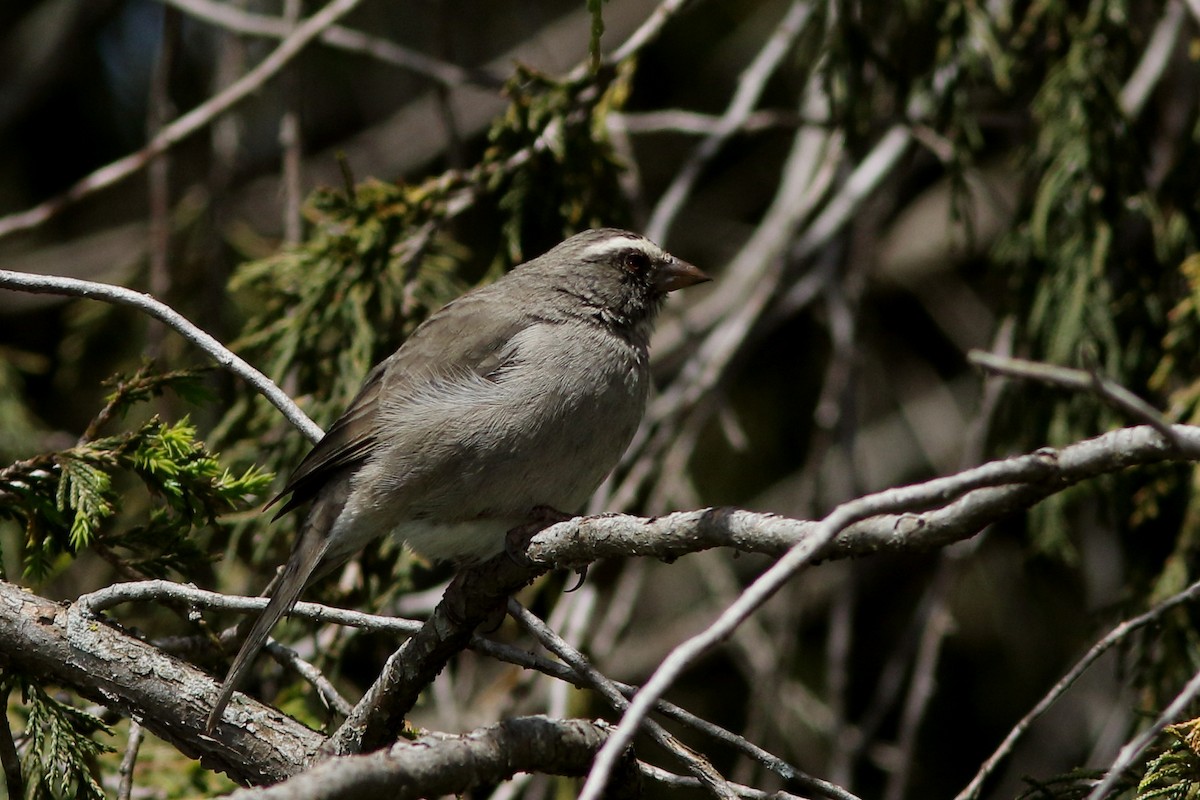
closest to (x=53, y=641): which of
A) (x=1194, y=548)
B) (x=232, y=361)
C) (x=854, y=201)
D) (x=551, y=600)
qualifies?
(x=232, y=361)

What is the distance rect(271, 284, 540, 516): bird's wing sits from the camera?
4.44 metres

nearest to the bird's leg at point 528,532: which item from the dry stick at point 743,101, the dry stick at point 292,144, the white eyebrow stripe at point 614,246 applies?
the white eyebrow stripe at point 614,246

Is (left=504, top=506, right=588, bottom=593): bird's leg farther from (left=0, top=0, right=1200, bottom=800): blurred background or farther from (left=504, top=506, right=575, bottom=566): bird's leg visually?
(left=0, top=0, right=1200, bottom=800): blurred background

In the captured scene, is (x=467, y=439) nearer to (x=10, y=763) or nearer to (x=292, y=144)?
(x=10, y=763)

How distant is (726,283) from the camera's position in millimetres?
6895

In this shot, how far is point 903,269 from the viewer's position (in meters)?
8.09

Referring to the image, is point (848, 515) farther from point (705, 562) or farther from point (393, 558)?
point (705, 562)

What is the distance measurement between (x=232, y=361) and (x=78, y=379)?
14.9 feet

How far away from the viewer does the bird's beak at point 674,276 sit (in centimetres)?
527

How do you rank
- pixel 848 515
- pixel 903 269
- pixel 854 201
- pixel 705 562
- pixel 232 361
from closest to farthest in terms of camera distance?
pixel 848 515
pixel 232 361
pixel 854 201
pixel 705 562
pixel 903 269

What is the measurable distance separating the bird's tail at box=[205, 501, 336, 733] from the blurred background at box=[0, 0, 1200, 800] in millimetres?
269

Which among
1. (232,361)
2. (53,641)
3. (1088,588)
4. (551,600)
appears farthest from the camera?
(1088,588)

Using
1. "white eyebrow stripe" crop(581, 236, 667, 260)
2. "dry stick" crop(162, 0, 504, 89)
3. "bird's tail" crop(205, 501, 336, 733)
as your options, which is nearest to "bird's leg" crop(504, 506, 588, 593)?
Result: "bird's tail" crop(205, 501, 336, 733)

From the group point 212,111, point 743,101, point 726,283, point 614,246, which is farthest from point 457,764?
point 726,283
